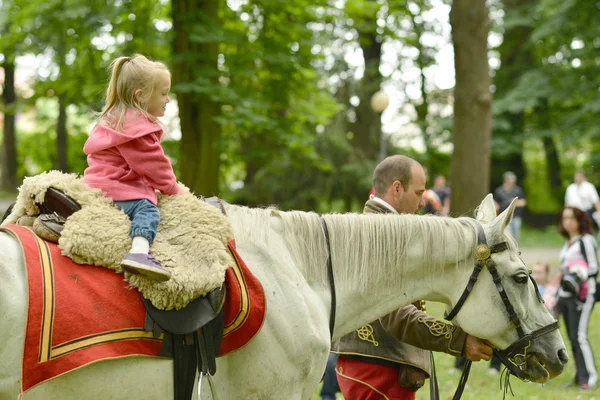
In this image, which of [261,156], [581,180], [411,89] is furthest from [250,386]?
[411,89]

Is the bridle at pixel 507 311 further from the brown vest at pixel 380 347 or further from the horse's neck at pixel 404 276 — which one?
the brown vest at pixel 380 347

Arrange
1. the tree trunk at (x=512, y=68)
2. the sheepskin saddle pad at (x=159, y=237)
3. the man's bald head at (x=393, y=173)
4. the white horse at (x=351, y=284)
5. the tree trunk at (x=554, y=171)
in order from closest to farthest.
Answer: the sheepskin saddle pad at (x=159, y=237) → the white horse at (x=351, y=284) → the man's bald head at (x=393, y=173) → the tree trunk at (x=512, y=68) → the tree trunk at (x=554, y=171)

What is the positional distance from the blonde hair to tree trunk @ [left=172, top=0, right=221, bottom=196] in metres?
8.30

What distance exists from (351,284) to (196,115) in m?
8.69

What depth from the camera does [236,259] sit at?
3.17 metres

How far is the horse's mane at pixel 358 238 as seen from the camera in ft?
→ 11.3

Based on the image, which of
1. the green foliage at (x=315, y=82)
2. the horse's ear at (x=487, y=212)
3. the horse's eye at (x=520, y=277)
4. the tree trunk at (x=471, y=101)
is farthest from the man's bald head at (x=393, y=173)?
the green foliage at (x=315, y=82)

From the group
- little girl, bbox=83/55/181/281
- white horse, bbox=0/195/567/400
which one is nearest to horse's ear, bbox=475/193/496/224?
white horse, bbox=0/195/567/400

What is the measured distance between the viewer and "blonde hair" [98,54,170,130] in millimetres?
3193

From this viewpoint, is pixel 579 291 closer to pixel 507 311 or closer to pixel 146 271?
pixel 507 311

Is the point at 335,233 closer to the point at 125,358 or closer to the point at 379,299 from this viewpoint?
the point at 379,299

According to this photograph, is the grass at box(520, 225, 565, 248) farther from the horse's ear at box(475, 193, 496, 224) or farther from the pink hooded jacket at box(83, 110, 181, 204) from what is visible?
the pink hooded jacket at box(83, 110, 181, 204)

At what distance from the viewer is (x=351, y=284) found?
3.48 metres

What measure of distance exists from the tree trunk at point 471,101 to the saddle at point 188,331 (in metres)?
8.12
